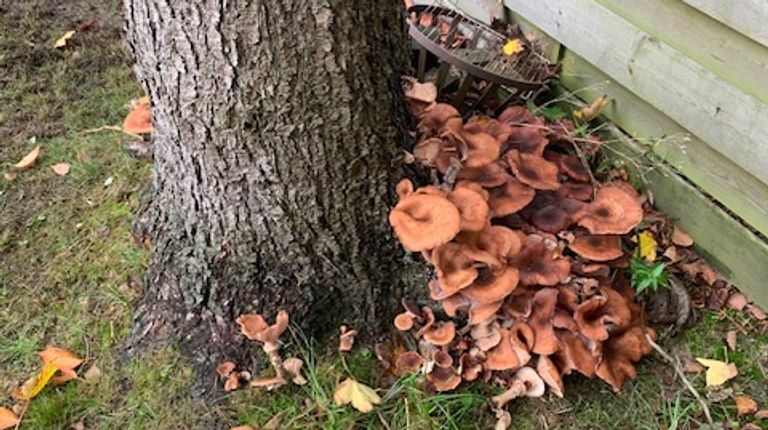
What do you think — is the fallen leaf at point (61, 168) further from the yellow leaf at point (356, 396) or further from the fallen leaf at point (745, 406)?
the fallen leaf at point (745, 406)

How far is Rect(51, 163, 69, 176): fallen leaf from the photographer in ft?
11.5

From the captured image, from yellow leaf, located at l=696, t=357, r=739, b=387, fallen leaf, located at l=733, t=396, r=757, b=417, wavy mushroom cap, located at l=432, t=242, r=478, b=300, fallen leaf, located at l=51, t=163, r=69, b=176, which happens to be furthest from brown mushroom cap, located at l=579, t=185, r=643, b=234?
fallen leaf, located at l=51, t=163, r=69, b=176

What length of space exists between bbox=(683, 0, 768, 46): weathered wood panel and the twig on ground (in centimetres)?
106

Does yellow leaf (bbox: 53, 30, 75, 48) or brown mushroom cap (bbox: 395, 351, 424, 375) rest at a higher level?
yellow leaf (bbox: 53, 30, 75, 48)

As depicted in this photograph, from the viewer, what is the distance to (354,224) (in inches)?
101

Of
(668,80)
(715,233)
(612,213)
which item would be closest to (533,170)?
(612,213)

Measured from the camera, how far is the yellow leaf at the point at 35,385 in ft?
8.67

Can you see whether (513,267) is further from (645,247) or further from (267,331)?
(267,331)

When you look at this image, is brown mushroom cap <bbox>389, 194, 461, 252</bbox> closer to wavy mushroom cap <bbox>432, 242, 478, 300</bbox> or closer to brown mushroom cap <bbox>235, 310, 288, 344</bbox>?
wavy mushroom cap <bbox>432, 242, 478, 300</bbox>

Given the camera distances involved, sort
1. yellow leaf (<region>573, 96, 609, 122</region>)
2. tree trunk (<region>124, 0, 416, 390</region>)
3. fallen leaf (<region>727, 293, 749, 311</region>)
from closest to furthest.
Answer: tree trunk (<region>124, 0, 416, 390</region>) < fallen leaf (<region>727, 293, 749, 311</region>) < yellow leaf (<region>573, 96, 609, 122</region>)

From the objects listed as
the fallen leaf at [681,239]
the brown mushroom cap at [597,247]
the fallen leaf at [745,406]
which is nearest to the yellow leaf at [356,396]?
the brown mushroom cap at [597,247]

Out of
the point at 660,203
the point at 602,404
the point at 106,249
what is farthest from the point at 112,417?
the point at 660,203

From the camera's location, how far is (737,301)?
2.94 metres

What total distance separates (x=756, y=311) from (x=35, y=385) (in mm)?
2665
